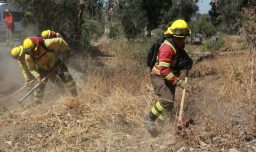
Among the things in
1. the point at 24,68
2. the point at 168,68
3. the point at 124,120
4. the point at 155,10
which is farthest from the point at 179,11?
the point at 168,68

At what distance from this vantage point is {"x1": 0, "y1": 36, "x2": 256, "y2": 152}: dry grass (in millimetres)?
6070

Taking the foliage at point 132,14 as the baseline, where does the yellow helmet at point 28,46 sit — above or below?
above

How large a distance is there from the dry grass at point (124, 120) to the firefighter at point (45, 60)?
0.56 meters

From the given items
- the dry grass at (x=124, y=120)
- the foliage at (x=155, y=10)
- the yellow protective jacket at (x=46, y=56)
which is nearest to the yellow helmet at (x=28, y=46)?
the yellow protective jacket at (x=46, y=56)

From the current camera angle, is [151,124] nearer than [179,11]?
Yes

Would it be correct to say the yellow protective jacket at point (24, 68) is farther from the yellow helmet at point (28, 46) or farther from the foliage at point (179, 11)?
the foliage at point (179, 11)

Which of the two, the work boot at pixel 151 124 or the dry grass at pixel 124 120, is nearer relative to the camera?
the dry grass at pixel 124 120

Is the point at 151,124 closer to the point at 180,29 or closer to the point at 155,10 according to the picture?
the point at 180,29

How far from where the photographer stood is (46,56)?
8.25 meters

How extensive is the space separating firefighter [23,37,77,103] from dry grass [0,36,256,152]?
0.56 m

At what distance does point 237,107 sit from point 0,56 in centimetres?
1015

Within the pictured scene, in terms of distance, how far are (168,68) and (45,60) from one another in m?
3.06

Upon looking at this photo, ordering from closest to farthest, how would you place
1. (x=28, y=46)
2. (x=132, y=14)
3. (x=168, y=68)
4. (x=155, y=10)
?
(x=168, y=68) < (x=28, y=46) < (x=132, y=14) < (x=155, y=10)

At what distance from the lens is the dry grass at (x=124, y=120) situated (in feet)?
19.9
